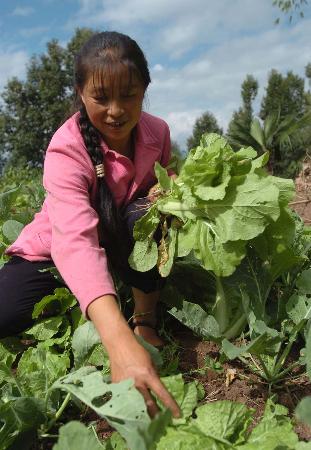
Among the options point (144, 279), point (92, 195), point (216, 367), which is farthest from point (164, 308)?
point (92, 195)

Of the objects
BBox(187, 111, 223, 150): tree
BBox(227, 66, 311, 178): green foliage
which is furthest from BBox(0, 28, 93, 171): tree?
BBox(227, 66, 311, 178): green foliage

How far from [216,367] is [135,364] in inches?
29.7

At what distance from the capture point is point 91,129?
85.4 inches

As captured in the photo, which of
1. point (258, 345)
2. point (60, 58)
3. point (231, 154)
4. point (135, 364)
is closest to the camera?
point (135, 364)

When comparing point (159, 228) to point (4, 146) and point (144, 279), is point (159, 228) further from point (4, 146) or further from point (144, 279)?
point (4, 146)

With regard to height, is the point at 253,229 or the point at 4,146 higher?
the point at 4,146

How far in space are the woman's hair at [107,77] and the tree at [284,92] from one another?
31.2 meters

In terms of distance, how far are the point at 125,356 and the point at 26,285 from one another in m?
1.08

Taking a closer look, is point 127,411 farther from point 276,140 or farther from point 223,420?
point 276,140

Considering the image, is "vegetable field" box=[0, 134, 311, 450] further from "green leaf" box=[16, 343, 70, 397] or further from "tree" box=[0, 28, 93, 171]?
"tree" box=[0, 28, 93, 171]

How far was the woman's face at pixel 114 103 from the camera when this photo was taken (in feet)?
6.48

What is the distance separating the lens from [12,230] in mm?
2836

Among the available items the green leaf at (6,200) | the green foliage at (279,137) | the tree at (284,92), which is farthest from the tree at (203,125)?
the green leaf at (6,200)

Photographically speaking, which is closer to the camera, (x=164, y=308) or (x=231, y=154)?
(x=231, y=154)
